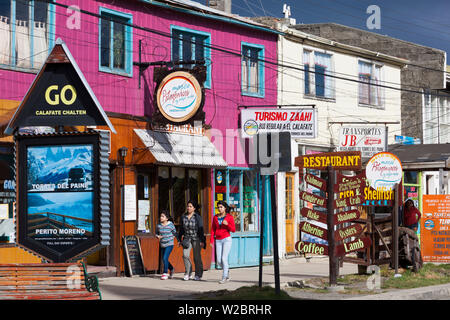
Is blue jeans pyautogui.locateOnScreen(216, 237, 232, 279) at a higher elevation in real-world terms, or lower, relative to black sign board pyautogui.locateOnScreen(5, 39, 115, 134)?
lower

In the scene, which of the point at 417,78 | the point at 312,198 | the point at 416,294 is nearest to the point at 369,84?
the point at 417,78

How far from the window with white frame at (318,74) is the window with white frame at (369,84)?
6.00 feet

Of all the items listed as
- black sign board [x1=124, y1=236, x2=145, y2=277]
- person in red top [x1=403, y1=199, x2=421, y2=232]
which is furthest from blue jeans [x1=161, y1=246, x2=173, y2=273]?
person in red top [x1=403, y1=199, x2=421, y2=232]

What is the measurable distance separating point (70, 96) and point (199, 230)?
22.4 ft

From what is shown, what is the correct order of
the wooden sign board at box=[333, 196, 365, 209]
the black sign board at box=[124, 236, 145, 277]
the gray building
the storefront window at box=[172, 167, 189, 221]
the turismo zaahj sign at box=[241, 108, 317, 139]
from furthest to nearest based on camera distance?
the gray building < the turismo zaahj sign at box=[241, 108, 317, 139] < the storefront window at box=[172, 167, 189, 221] < the black sign board at box=[124, 236, 145, 277] < the wooden sign board at box=[333, 196, 365, 209]

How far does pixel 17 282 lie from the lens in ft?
33.1

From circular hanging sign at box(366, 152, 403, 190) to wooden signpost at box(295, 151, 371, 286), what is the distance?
56.6 inches

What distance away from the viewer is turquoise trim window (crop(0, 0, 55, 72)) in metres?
16.5

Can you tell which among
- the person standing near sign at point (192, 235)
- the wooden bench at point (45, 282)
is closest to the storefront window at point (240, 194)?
the person standing near sign at point (192, 235)

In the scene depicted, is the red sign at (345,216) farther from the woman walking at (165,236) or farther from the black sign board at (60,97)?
the black sign board at (60,97)

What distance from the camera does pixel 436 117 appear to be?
34750 millimetres

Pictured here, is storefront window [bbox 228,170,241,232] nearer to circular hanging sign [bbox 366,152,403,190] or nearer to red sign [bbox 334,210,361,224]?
circular hanging sign [bbox 366,152,403,190]

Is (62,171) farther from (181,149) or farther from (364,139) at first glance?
(364,139)

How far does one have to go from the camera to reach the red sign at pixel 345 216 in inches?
614
